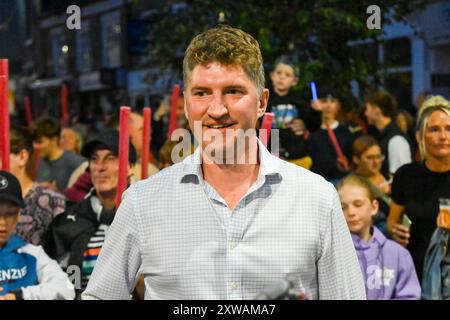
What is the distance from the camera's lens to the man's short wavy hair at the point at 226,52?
7.52ft

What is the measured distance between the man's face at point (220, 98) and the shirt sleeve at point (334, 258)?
0.30m

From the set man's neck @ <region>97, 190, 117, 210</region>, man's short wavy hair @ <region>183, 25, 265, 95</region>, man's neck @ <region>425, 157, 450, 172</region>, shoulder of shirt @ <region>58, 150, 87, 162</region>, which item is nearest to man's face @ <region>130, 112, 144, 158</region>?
shoulder of shirt @ <region>58, 150, 87, 162</region>

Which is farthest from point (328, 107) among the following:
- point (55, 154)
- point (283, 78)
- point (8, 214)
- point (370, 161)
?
point (8, 214)

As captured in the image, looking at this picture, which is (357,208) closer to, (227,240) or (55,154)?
(227,240)

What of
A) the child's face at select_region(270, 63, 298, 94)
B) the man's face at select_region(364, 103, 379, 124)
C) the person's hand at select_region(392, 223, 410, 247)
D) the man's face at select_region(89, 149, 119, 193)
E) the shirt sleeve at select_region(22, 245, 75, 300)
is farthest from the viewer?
the man's face at select_region(364, 103, 379, 124)

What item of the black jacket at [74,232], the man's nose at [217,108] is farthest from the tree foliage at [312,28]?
the man's nose at [217,108]

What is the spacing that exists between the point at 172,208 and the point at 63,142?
249 inches

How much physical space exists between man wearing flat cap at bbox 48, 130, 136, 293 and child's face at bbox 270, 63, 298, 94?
1.40m

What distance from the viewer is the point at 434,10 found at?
43.3 ft

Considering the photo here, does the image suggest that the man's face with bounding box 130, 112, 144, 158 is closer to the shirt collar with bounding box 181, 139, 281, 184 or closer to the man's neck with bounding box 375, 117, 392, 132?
the man's neck with bounding box 375, 117, 392, 132

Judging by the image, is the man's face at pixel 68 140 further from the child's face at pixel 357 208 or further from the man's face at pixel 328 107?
the child's face at pixel 357 208

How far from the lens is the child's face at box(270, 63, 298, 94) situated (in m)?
6.00
